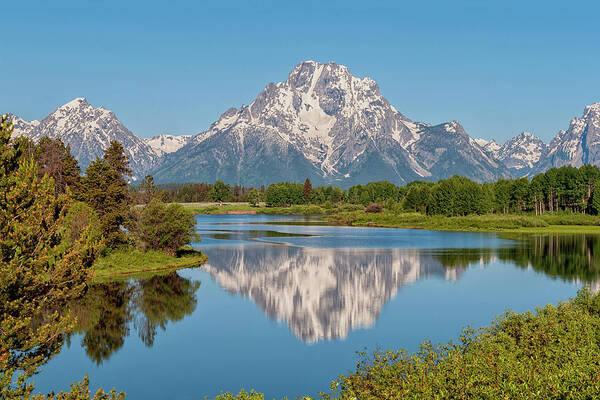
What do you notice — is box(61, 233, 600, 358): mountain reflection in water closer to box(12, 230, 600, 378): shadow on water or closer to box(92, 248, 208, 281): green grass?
box(12, 230, 600, 378): shadow on water

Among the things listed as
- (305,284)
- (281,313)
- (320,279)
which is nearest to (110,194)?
(305,284)

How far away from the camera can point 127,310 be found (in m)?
44.8

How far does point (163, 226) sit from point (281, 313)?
30.1 metres

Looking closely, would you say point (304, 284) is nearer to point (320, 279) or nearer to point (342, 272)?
point (320, 279)

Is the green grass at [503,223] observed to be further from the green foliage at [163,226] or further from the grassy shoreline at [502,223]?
the green foliage at [163,226]

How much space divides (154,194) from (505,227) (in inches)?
4274

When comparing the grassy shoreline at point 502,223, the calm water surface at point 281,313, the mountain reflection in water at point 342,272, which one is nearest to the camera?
the calm water surface at point 281,313

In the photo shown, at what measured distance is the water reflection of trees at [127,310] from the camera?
37.2m

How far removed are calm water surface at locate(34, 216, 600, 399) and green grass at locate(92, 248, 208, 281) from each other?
3.47 metres

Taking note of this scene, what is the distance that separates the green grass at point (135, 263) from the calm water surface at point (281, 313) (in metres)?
3.47

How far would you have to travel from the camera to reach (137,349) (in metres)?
Result: 35.5

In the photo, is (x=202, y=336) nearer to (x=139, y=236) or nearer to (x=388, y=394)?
(x=388, y=394)

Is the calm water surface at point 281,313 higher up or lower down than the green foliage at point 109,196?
lower down

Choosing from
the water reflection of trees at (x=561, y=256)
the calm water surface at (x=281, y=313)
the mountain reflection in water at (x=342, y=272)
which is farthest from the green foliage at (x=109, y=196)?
the water reflection of trees at (x=561, y=256)
